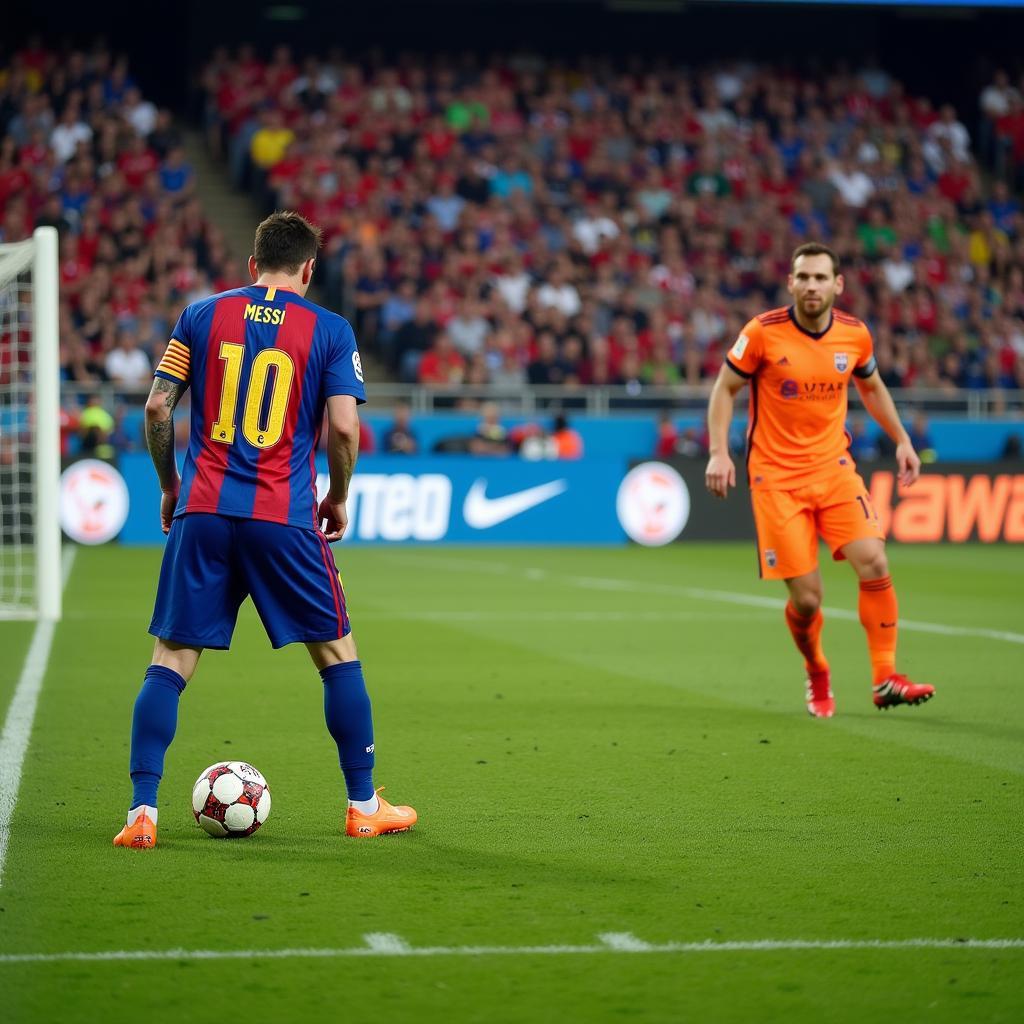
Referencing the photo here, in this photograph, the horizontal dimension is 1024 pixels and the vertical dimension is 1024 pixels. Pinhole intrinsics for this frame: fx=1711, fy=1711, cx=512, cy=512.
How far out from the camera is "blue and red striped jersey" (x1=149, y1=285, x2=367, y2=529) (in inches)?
202

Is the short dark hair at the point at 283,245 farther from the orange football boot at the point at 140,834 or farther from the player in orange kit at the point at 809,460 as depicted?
the player in orange kit at the point at 809,460

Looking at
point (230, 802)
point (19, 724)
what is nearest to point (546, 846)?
point (230, 802)

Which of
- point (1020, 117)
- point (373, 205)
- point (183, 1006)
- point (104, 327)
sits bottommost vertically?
point (183, 1006)

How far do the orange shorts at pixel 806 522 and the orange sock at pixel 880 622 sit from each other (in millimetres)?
221

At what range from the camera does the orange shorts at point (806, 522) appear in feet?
26.2

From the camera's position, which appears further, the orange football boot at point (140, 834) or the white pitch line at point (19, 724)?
the white pitch line at point (19, 724)

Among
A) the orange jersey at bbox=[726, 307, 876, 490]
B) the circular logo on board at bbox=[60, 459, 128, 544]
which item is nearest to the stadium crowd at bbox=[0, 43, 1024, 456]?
the circular logo on board at bbox=[60, 459, 128, 544]

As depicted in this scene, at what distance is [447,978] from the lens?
150 inches

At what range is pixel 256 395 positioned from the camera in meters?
5.16

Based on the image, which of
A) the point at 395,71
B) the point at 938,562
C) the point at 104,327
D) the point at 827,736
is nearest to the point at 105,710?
Answer: the point at 827,736

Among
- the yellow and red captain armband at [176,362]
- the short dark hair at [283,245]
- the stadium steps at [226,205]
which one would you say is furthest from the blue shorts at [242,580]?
the stadium steps at [226,205]

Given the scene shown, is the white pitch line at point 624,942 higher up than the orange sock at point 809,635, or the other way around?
the orange sock at point 809,635

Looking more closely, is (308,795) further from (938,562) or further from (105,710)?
(938,562)

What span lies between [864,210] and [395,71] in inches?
334
